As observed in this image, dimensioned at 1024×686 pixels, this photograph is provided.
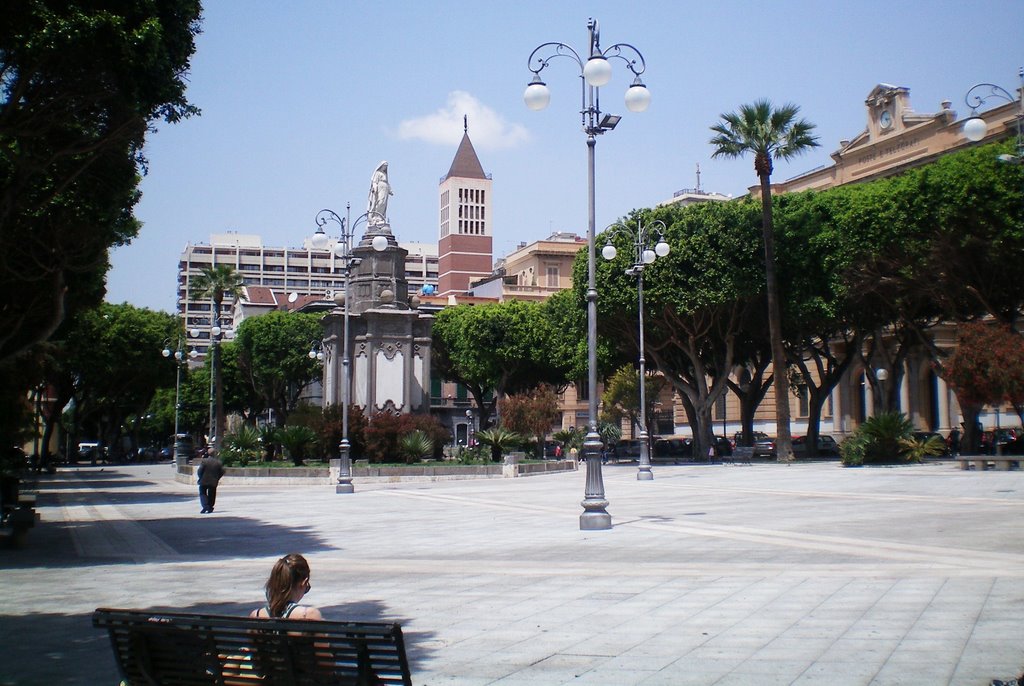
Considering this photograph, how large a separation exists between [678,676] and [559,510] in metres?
14.2

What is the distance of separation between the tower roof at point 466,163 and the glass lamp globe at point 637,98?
368 feet

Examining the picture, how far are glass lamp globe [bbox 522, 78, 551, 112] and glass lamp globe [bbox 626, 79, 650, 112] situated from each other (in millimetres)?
1370

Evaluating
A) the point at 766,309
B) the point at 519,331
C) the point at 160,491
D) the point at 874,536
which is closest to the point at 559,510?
the point at 874,536

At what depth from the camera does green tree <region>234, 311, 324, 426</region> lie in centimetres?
7425

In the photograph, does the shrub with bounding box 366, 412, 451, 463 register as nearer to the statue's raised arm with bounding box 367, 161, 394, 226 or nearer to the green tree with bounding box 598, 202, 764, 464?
the statue's raised arm with bounding box 367, 161, 394, 226

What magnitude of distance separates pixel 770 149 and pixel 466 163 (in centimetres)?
8997

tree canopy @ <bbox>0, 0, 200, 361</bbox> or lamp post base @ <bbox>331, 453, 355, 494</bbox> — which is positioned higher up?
tree canopy @ <bbox>0, 0, 200, 361</bbox>

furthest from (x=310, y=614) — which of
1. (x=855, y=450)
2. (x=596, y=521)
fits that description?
(x=855, y=450)

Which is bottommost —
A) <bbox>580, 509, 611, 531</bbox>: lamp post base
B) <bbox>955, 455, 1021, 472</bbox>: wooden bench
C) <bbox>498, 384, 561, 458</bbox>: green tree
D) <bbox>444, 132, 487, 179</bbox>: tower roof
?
<bbox>580, 509, 611, 531</bbox>: lamp post base

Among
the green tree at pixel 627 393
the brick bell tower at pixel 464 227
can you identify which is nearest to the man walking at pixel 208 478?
the green tree at pixel 627 393

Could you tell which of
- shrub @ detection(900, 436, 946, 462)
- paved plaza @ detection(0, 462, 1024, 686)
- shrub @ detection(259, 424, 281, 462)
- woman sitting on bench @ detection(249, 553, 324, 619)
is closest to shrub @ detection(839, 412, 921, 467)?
shrub @ detection(900, 436, 946, 462)

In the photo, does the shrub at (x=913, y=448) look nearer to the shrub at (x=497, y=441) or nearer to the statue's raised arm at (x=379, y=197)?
the shrub at (x=497, y=441)

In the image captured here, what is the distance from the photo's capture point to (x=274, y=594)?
456 centimetres

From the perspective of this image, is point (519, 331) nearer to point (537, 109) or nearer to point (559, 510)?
point (559, 510)
